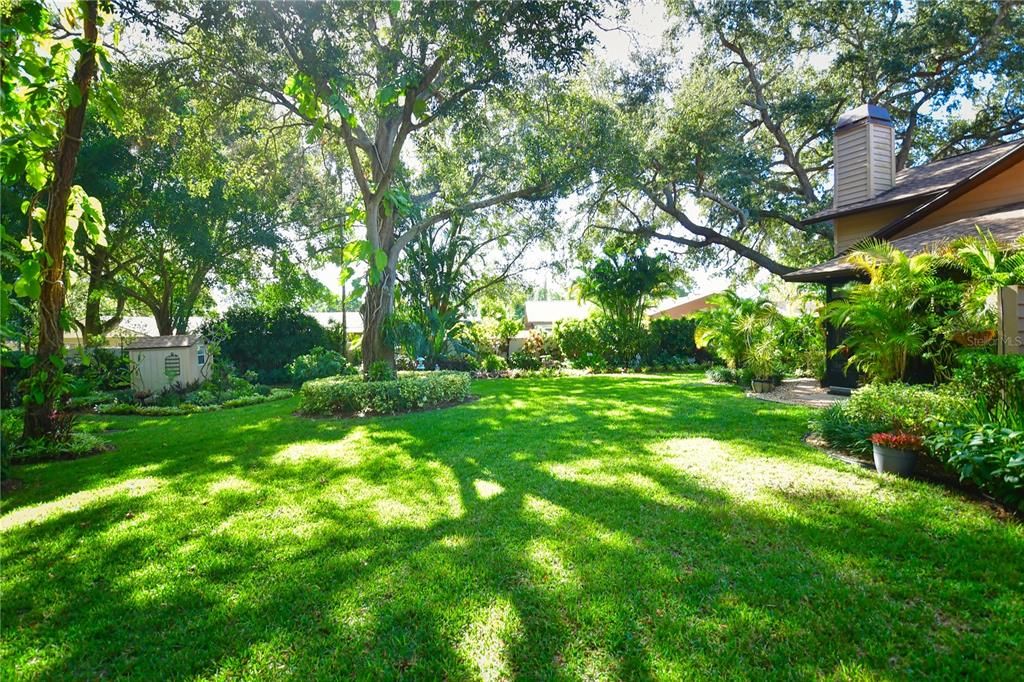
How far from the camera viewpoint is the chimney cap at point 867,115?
41.8 feet

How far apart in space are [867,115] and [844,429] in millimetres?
11275

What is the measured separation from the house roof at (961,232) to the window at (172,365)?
50.4ft

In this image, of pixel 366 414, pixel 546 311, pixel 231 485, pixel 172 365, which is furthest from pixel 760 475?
pixel 546 311

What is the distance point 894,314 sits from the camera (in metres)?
6.95

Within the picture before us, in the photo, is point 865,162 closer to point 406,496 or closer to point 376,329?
point 376,329

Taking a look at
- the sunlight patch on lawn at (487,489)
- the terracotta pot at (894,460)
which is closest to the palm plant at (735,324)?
the terracotta pot at (894,460)

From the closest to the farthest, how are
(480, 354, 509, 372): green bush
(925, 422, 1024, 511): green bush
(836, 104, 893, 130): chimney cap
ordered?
(925, 422, 1024, 511): green bush, (836, 104, 893, 130): chimney cap, (480, 354, 509, 372): green bush

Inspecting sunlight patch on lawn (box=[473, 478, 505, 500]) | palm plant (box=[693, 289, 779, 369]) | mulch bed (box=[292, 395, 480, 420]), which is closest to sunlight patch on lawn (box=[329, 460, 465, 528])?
sunlight patch on lawn (box=[473, 478, 505, 500])

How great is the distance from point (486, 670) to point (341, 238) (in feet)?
62.4

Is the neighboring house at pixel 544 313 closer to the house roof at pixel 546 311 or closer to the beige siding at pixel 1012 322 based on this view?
the house roof at pixel 546 311

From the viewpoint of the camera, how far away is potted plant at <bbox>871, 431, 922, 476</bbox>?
4.72 meters

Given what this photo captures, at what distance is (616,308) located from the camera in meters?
20.0

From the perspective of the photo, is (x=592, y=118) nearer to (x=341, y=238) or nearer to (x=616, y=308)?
(x=616, y=308)

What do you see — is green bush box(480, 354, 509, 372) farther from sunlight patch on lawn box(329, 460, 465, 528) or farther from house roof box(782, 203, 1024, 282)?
sunlight patch on lawn box(329, 460, 465, 528)
